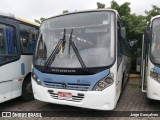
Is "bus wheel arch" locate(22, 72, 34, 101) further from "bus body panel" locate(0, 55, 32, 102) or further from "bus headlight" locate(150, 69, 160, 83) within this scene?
"bus headlight" locate(150, 69, 160, 83)

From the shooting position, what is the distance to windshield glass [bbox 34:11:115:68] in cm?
581

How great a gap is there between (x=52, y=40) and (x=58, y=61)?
0.69m

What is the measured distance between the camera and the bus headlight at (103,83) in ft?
18.4

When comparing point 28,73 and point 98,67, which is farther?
point 28,73

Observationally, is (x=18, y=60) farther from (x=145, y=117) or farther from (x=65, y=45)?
(x=145, y=117)

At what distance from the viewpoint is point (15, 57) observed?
701 centimetres

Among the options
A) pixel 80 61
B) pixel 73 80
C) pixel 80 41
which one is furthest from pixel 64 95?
pixel 80 41

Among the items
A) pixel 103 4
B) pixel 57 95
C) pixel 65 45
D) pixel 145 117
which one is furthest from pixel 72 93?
pixel 103 4

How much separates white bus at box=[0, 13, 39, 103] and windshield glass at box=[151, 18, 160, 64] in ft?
12.5

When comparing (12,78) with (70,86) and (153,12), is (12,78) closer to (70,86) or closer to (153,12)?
(70,86)

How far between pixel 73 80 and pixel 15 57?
2.18 metres

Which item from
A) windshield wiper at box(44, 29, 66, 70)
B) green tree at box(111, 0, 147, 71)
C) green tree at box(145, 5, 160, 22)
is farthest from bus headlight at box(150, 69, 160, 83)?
green tree at box(145, 5, 160, 22)

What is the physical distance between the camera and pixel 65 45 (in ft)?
20.3

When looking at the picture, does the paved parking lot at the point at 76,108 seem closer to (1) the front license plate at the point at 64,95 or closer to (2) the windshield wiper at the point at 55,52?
(1) the front license plate at the point at 64,95
